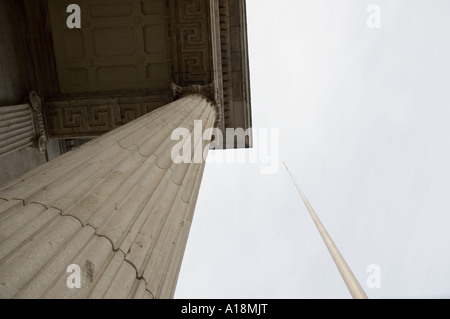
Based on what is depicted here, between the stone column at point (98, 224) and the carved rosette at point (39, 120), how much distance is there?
898 cm

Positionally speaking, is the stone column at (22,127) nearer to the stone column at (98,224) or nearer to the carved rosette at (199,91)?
the carved rosette at (199,91)

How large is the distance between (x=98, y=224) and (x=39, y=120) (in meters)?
11.5

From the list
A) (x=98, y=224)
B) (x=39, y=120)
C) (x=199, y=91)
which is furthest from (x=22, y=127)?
(x=98, y=224)

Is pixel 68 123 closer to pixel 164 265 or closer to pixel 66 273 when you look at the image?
pixel 164 265

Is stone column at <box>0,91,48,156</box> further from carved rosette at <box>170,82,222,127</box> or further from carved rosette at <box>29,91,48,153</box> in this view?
carved rosette at <box>170,82,222,127</box>

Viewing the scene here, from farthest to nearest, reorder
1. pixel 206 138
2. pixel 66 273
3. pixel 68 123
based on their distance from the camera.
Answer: pixel 68 123
pixel 206 138
pixel 66 273

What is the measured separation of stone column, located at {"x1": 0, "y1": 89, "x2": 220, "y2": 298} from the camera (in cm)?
246

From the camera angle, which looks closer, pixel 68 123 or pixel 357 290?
pixel 357 290

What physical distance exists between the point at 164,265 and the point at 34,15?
12.7 m

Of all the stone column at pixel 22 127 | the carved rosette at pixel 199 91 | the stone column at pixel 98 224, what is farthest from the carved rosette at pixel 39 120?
the stone column at pixel 98 224

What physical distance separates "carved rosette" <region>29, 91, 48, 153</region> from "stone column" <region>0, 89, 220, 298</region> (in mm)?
8978

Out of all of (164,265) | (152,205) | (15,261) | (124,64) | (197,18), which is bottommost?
(164,265)

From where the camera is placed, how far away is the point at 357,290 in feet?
7.30
